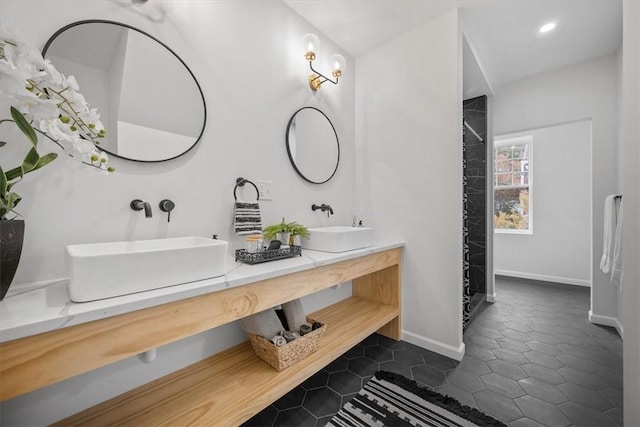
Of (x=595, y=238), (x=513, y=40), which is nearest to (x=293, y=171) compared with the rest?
(x=513, y=40)

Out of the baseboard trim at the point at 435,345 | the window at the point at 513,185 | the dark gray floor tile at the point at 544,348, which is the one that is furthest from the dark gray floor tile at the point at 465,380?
the window at the point at 513,185

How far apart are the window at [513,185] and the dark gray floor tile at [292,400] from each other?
14.6 feet

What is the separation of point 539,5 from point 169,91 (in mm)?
2693

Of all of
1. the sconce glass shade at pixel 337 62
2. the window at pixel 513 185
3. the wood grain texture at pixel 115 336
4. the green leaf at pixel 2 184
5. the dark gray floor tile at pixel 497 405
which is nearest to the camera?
the wood grain texture at pixel 115 336

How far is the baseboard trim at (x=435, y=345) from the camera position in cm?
199

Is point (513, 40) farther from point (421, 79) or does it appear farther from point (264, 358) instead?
point (264, 358)

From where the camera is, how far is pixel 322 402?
5.04 feet

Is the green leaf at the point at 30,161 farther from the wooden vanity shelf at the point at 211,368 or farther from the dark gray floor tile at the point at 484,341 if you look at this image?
the dark gray floor tile at the point at 484,341

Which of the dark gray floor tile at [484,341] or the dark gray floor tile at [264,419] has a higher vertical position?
the dark gray floor tile at [484,341]

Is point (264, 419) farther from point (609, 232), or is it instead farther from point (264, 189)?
point (609, 232)

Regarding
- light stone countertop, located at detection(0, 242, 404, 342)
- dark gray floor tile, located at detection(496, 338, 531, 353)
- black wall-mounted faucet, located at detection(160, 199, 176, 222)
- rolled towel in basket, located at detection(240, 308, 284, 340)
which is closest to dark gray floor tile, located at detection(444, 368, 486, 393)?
dark gray floor tile, located at detection(496, 338, 531, 353)

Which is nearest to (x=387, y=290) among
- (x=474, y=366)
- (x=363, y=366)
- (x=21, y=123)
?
(x=363, y=366)

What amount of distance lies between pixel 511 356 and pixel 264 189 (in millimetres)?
2214

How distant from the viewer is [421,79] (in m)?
2.19
